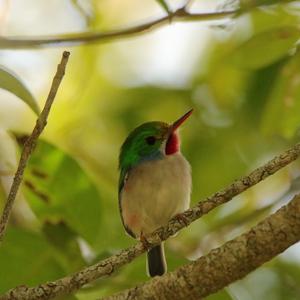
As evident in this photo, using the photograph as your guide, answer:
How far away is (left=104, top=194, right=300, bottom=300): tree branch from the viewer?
195 centimetres

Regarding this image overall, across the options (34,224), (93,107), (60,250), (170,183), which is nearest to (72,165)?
(60,250)

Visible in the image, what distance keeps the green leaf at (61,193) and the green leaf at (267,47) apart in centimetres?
72

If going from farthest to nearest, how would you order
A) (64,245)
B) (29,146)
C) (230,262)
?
(64,245)
(29,146)
(230,262)

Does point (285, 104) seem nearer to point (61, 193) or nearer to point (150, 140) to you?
point (150, 140)

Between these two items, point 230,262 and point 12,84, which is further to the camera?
point 12,84

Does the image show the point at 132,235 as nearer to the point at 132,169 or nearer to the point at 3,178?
the point at 132,169

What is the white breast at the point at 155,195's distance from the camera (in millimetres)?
3348

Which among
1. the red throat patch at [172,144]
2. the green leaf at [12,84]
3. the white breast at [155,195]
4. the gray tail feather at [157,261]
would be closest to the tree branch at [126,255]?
the green leaf at [12,84]

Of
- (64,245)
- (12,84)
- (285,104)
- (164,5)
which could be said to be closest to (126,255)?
(12,84)

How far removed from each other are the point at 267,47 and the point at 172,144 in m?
0.77

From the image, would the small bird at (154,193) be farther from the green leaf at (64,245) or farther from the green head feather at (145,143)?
the green leaf at (64,245)

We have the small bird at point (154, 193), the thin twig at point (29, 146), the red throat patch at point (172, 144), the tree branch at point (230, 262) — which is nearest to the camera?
the tree branch at point (230, 262)

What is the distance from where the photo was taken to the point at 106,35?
2.99 m

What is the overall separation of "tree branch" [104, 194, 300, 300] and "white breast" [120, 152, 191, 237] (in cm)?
121
